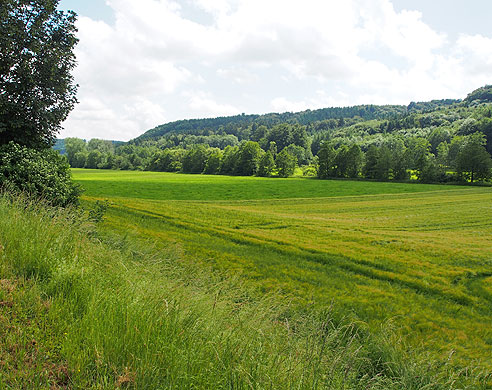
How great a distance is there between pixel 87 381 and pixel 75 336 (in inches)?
28.9

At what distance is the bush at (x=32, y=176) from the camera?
1099 cm

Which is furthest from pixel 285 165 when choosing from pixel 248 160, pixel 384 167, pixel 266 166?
pixel 384 167

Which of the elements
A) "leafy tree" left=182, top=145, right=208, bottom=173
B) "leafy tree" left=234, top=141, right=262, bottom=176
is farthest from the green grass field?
"leafy tree" left=182, top=145, right=208, bottom=173

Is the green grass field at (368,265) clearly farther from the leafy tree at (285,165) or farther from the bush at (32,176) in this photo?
the leafy tree at (285,165)

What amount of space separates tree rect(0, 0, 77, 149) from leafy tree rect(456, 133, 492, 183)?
281 ft

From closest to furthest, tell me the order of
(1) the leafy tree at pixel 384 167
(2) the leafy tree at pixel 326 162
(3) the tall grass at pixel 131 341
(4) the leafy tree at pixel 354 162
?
(3) the tall grass at pixel 131 341 → (1) the leafy tree at pixel 384 167 → (4) the leafy tree at pixel 354 162 → (2) the leafy tree at pixel 326 162

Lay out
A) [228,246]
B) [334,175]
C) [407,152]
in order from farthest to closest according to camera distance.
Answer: [334,175]
[407,152]
[228,246]

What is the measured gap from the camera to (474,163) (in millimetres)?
72125

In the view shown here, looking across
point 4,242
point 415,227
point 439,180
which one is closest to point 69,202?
point 4,242

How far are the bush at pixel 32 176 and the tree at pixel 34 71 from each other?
2068 mm

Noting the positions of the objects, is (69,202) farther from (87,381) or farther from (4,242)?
(87,381)

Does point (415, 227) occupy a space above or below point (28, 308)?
below

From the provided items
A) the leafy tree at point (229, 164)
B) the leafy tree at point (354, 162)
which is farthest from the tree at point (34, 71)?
the leafy tree at point (229, 164)

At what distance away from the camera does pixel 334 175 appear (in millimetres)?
A: 93688
